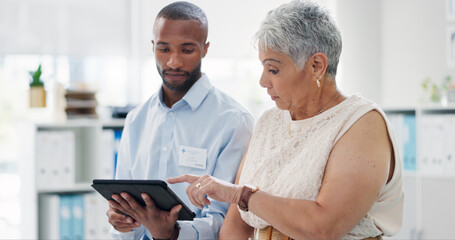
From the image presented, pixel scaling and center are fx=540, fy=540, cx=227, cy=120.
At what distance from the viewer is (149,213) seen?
66.8 inches

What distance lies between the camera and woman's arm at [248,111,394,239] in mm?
1334

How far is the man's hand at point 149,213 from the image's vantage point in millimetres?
1667

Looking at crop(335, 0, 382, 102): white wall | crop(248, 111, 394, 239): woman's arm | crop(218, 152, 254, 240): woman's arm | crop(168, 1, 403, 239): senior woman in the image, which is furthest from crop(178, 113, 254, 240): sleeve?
crop(335, 0, 382, 102): white wall

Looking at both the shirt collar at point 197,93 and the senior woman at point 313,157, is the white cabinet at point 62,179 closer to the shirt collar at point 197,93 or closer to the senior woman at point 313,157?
the shirt collar at point 197,93

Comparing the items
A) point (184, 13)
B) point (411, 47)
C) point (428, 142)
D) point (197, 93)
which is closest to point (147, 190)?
point (197, 93)

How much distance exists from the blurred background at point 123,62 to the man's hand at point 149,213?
2132 millimetres

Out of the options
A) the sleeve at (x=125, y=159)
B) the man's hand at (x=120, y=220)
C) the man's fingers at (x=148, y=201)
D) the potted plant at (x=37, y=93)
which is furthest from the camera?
the potted plant at (x=37, y=93)

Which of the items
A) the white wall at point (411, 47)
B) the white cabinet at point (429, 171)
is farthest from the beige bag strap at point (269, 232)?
the white wall at point (411, 47)

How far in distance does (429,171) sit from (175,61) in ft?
7.40

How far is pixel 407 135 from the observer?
365 centimetres

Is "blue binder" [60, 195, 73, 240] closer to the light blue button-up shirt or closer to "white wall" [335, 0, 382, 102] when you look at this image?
the light blue button-up shirt

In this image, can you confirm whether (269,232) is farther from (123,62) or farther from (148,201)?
(123,62)

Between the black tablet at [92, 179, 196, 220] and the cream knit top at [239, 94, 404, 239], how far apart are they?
0.21m

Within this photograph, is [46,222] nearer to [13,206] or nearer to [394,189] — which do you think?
[13,206]
